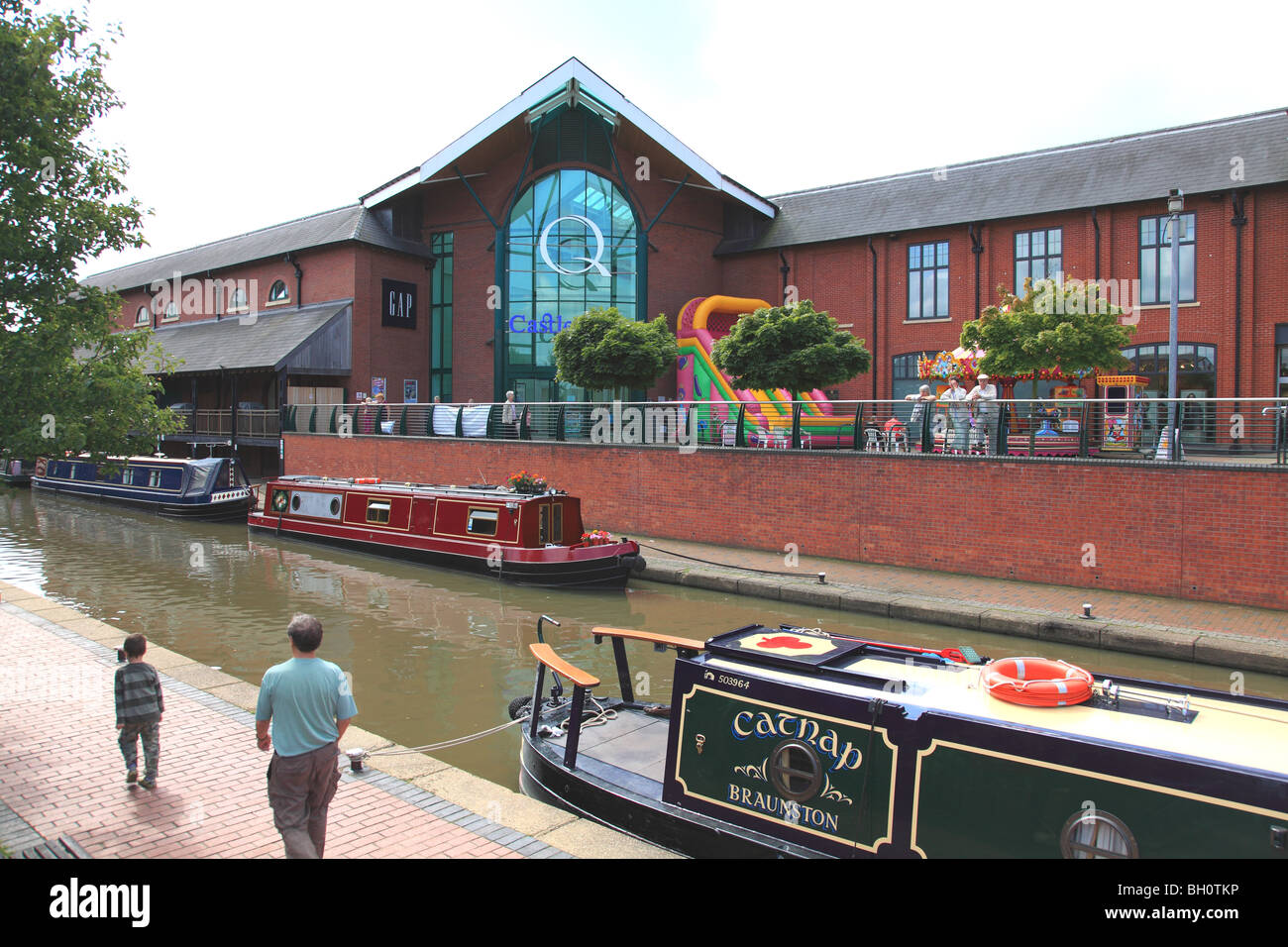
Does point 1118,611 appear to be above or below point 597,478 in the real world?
below

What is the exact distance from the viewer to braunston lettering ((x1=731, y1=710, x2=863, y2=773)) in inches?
171

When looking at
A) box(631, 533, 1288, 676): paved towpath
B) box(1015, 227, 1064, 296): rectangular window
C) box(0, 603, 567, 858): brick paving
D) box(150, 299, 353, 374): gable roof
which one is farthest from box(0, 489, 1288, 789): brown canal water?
box(1015, 227, 1064, 296): rectangular window

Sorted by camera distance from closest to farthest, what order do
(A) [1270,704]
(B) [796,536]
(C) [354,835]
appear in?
(A) [1270,704]
(C) [354,835]
(B) [796,536]

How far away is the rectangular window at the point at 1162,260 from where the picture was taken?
2073 cm

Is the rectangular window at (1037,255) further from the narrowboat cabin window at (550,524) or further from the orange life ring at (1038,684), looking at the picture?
the orange life ring at (1038,684)

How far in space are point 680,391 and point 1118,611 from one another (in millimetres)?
16994

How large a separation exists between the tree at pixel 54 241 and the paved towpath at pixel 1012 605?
28.8 feet

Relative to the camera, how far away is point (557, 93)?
25.8 metres

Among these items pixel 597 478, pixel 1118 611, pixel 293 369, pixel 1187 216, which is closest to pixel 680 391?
pixel 597 478

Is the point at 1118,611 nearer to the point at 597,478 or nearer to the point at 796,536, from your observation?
the point at 796,536

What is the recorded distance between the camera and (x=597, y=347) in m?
21.5

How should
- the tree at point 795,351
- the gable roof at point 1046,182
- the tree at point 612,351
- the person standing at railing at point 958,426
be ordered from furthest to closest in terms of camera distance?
the tree at point 612,351 < the gable roof at point 1046,182 < the tree at point 795,351 < the person standing at railing at point 958,426

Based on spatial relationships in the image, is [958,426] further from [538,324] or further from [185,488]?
[185,488]

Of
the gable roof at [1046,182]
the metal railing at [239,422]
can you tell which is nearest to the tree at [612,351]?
the gable roof at [1046,182]
